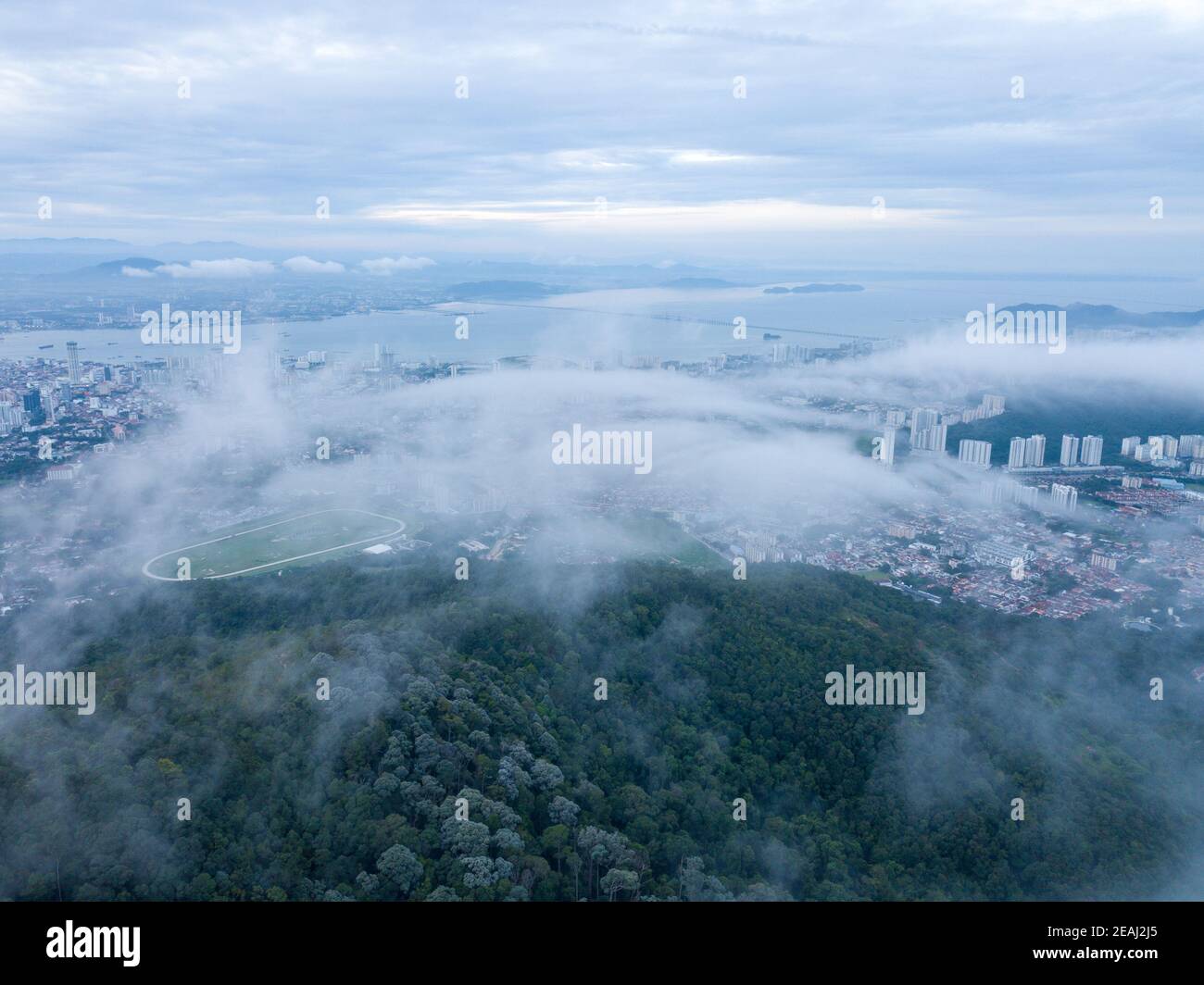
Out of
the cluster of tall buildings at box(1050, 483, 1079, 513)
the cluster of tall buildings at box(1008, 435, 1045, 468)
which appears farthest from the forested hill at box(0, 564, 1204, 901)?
the cluster of tall buildings at box(1008, 435, 1045, 468)

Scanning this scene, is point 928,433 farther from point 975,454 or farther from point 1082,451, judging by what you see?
point 1082,451

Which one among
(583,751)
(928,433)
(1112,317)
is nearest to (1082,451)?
(928,433)

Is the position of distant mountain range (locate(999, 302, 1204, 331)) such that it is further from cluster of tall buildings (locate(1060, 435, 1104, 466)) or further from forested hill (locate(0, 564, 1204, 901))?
forested hill (locate(0, 564, 1204, 901))

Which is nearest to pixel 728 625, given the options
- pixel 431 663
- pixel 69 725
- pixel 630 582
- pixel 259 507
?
pixel 630 582

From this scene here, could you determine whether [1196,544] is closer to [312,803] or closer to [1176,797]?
[1176,797]

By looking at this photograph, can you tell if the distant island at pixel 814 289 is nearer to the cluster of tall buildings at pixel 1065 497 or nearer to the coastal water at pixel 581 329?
the coastal water at pixel 581 329
